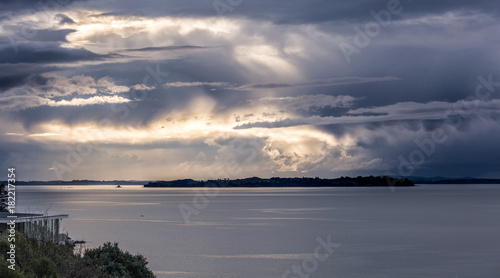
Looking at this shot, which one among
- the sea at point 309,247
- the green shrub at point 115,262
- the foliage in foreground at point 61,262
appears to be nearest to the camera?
the foliage in foreground at point 61,262

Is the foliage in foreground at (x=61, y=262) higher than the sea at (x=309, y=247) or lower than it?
lower

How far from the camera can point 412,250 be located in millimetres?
66625

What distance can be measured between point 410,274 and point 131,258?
30112mm

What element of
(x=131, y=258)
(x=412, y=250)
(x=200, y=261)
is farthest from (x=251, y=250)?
(x=131, y=258)

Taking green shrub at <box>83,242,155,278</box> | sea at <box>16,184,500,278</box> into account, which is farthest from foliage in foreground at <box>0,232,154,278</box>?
sea at <box>16,184,500,278</box>

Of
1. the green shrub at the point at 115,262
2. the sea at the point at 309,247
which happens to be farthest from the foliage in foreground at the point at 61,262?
the sea at the point at 309,247

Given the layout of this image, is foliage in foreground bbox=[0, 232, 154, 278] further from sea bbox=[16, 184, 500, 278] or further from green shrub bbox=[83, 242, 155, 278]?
sea bbox=[16, 184, 500, 278]

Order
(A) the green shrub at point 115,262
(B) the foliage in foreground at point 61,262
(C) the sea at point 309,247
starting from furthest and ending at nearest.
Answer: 1. (C) the sea at point 309,247
2. (A) the green shrub at point 115,262
3. (B) the foliage in foreground at point 61,262

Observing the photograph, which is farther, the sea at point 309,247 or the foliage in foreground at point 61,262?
the sea at point 309,247

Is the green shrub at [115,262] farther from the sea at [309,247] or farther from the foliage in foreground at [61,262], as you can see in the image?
the sea at [309,247]

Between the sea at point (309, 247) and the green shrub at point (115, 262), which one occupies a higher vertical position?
the sea at point (309, 247)

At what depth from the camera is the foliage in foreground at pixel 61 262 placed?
1736cm

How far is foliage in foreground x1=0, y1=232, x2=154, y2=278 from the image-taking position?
57.0ft

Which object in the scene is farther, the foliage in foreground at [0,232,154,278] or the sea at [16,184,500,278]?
the sea at [16,184,500,278]
